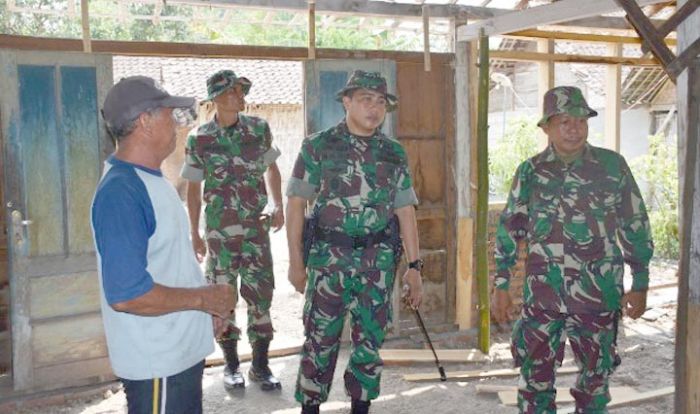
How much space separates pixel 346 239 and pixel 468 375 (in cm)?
213

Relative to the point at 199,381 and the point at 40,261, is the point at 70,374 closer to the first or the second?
the point at 40,261

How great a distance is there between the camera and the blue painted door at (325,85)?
5527mm

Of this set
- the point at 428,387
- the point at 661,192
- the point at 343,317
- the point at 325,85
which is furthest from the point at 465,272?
the point at 661,192

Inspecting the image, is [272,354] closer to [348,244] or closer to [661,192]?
[348,244]

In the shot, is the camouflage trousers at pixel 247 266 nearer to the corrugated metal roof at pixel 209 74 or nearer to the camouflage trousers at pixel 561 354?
the camouflage trousers at pixel 561 354

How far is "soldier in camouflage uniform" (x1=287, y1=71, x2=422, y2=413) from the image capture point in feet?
11.7

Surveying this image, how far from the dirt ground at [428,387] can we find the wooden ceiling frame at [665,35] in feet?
9.00

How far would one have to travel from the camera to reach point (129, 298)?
2.00m

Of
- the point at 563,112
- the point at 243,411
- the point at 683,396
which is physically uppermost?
the point at 563,112

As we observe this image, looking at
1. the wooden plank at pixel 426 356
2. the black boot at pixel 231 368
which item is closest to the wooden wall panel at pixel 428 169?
the wooden plank at pixel 426 356

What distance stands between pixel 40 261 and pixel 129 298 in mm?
3148

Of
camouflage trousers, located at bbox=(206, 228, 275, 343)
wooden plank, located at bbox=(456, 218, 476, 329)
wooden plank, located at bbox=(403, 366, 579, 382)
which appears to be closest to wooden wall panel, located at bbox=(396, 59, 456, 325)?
wooden plank, located at bbox=(456, 218, 476, 329)

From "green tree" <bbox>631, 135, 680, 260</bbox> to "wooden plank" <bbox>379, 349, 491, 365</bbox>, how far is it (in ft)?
17.4

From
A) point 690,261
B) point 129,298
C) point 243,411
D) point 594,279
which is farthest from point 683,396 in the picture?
point 243,411
